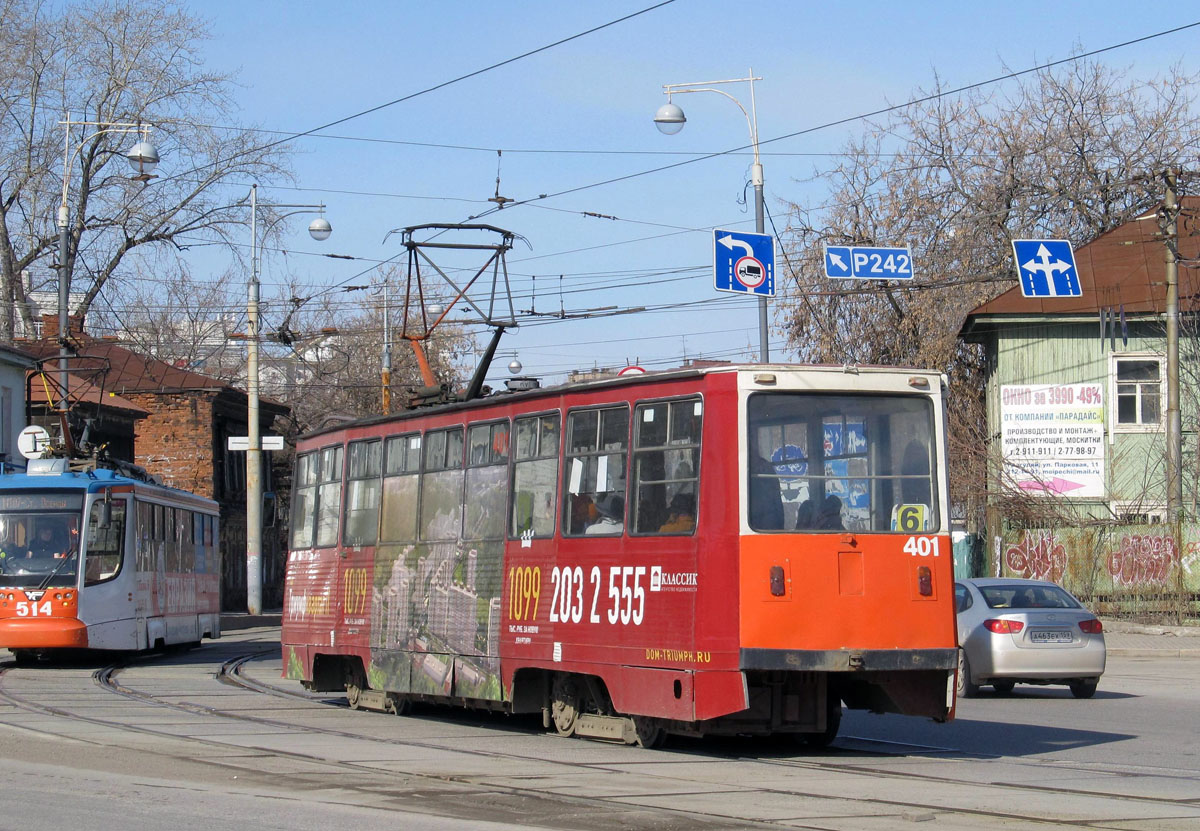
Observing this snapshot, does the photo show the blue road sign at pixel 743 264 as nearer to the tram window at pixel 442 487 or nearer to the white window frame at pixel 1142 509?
the tram window at pixel 442 487

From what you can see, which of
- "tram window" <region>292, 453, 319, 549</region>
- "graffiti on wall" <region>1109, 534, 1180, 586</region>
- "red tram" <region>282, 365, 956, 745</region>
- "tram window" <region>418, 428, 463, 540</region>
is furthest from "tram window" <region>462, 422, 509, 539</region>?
"graffiti on wall" <region>1109, 534, 1180, 586</region>

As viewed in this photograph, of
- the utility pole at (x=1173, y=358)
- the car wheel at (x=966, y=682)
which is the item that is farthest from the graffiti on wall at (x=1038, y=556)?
the car wheel at (x=966, y=682)

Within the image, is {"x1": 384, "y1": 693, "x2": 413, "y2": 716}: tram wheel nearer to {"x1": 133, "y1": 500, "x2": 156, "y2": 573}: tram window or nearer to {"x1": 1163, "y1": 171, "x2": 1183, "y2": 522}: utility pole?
{"x1": 133, "y1": 500, "x2": 156, "y2": 573}: tram window

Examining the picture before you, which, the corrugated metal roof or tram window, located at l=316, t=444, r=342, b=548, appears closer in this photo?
tram window, located at l=316, t=444, r=342, b=548

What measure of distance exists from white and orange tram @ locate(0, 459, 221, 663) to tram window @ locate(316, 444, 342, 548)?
7168 mm

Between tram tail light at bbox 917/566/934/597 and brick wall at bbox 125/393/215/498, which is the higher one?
brick wall at bbox 125/393/215/498

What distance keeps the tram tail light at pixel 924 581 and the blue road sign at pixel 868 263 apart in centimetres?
1233

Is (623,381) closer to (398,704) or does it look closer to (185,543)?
(398,704)

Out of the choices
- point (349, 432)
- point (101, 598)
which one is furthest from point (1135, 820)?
point (101, 598)

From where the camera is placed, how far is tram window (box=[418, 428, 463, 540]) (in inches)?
546

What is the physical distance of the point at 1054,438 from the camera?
34906mm

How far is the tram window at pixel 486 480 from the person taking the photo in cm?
1316

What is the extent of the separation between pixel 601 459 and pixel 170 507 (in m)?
16.4

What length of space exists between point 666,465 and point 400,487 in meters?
4.27
